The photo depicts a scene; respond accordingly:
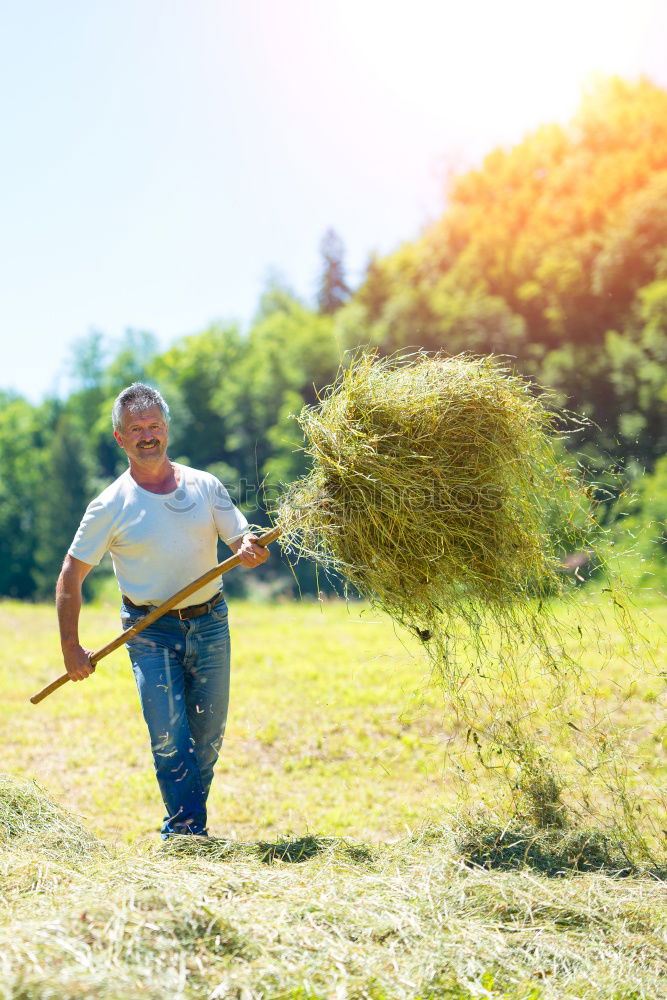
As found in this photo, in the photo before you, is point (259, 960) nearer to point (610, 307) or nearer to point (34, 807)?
point (34, 807)

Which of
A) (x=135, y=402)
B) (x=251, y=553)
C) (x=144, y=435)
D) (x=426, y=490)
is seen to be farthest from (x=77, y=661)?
(x=426, y=490)

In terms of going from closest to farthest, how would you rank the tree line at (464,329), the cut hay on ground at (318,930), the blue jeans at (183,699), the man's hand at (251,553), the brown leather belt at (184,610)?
the cut hay on ground at (318,930), the man's hand at (251,553), the blue jeans at (183,699), the brown leather belt at (184,610), the tree line at (464,329)

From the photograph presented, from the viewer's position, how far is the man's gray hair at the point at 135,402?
427 cm

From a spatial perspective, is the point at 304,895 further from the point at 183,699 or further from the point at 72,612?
the point at 72,612

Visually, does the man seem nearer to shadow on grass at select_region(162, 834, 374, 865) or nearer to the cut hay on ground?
shadow on grass at select_region(162, 834, 374, 865)

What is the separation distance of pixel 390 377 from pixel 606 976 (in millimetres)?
2524

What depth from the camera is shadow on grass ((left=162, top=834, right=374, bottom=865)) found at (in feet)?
13.1

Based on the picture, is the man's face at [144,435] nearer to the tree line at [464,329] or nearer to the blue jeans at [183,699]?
the blue jeans at [183,699]

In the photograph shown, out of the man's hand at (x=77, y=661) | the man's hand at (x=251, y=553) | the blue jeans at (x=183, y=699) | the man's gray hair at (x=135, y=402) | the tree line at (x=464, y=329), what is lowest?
the blue jeans at (x=183, y=699)

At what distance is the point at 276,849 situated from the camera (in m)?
4.29

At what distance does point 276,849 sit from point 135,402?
217 cm

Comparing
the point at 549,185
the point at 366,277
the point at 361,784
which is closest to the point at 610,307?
the point at 549,185

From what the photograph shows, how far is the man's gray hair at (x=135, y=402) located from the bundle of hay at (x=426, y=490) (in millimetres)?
696

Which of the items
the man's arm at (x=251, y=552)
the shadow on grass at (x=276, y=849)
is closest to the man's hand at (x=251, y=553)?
the man's arm at (x=251, y=552)
